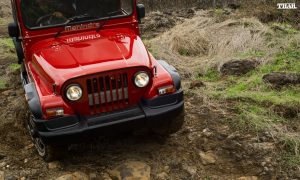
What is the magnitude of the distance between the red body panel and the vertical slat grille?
77 millimetres

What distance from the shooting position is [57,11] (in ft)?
16.2

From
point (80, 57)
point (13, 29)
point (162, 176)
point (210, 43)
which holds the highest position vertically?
point (13, 29)

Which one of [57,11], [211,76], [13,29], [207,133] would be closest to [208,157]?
[207,133]

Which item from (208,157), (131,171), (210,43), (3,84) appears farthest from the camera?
(210,43)

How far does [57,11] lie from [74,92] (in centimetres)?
141

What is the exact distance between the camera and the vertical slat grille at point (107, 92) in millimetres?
4051

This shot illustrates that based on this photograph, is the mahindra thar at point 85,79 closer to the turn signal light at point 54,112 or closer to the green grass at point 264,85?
the turn signal light at point 54,112

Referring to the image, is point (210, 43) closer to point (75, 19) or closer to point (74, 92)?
point (75, 19)

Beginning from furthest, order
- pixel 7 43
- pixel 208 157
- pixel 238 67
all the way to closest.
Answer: pixel 7 43 → pixel 238 67 → pixel 208 157

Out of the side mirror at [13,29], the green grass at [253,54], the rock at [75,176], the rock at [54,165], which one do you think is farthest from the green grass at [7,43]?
the rock at [75,176]

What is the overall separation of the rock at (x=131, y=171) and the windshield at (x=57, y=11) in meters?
1.87

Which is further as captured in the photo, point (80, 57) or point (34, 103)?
point (80, 57)

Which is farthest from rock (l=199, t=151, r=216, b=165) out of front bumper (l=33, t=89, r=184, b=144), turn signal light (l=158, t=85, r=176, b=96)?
turn signal light (l=158, t=85, r=176, b=96)

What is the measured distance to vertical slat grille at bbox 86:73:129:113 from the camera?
4.05 metres
